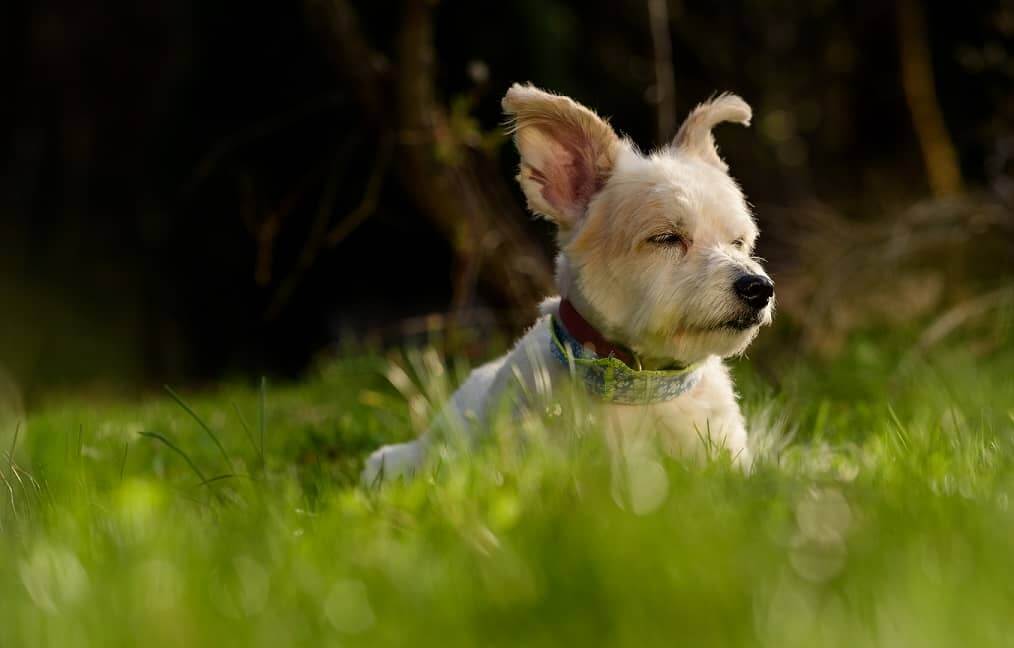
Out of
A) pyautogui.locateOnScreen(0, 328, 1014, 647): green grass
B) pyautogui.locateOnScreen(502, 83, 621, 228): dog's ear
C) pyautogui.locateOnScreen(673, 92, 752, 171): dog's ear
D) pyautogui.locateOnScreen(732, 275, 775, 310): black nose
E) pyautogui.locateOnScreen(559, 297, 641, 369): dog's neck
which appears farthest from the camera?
pyautogui.locateOnScreen(673, 92, 752, 171): dog's ear

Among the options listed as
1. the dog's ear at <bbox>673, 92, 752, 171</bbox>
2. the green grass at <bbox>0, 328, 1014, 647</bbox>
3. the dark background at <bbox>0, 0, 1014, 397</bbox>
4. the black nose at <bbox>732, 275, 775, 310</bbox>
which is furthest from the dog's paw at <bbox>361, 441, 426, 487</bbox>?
the dark background at <bbox>0, 0, 1014, 397</bbox>

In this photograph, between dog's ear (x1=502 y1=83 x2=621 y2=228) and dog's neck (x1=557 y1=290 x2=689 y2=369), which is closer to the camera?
dog's neck (x1=557 y1=290 x2=689 y2=369)

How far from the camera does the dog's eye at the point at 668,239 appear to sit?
350cm

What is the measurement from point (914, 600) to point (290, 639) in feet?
3.38

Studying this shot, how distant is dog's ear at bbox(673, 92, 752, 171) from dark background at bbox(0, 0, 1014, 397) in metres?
3.45

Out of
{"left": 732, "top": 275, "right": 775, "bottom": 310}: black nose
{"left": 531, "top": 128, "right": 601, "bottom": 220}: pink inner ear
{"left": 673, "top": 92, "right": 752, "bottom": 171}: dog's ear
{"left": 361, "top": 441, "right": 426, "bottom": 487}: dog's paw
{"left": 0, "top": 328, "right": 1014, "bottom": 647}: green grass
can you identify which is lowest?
{"left": 361, "top": 441, "right": 426, "bottom": 487}: dog's paw

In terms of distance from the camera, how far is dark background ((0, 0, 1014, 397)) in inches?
340

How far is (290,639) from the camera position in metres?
1.67

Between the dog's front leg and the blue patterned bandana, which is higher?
the blue patterned bandana

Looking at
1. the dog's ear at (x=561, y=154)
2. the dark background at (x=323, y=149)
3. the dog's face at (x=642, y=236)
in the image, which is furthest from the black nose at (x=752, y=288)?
the dark background at (x=323, y=149)

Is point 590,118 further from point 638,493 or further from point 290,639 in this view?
point 290,639

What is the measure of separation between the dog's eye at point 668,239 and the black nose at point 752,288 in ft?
0.92

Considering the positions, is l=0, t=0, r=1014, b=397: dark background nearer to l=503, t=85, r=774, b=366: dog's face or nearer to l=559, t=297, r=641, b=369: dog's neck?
l=503, t=85, r=774, b=366: dog's face

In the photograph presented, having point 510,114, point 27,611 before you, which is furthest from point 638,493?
point 510,114
